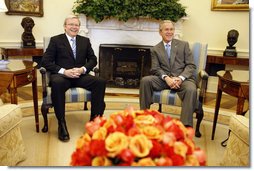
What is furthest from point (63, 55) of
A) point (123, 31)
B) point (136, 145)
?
point (136, 145)

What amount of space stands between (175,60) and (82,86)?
73cm

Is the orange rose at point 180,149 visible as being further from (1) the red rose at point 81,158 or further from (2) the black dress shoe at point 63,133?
(2) the black dress shoe at point 63,133

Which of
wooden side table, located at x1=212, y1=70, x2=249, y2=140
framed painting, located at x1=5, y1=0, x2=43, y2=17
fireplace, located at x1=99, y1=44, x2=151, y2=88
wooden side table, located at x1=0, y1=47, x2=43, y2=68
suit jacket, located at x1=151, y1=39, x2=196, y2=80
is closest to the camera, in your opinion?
wooden side table, located at x1=212, y1=70, x2=249, y2=140

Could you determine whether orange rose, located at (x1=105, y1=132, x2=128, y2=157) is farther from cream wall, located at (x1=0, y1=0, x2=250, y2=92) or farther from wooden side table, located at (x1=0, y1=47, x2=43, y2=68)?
cream wall, located at (x1=0, y1=0, x2=250, y2=92)

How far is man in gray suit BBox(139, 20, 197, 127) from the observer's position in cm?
193

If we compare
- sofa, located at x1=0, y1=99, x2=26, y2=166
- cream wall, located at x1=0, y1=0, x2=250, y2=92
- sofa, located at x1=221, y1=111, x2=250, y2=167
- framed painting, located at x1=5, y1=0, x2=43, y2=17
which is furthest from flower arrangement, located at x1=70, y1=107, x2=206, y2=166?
framed painting, located at x1=5, y1=0, x2=43, y2=17

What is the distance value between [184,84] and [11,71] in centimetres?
116

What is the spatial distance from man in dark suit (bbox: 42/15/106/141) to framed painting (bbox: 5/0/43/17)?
4.01 feet

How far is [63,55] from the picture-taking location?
207 centimetres

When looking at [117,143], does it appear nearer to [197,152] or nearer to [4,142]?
[197,152]

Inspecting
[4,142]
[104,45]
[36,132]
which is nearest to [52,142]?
[36,132]

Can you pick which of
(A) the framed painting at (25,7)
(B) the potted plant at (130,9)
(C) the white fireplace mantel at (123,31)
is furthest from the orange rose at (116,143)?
(A) the framed painting at (25,7)

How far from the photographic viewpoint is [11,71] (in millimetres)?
1685

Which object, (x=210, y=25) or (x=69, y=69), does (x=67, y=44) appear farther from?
(x=210, y=25)
